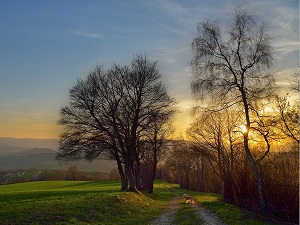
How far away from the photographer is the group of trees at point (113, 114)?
38.1 m

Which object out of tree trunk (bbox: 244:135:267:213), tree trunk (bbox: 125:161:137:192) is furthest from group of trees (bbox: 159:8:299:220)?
tree trunk (bbox: 125:161:137:192)

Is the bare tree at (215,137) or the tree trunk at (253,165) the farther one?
the bare tree at (215,137)

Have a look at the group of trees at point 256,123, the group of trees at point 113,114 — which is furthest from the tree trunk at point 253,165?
the group of trees at point 113,114

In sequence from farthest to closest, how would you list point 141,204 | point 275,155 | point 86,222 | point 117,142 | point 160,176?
point 160,176 → point 117,142 → point 141,204 → point 275,155 → point 86,222

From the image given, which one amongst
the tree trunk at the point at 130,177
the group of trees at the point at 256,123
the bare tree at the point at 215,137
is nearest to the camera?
the group of trees at the point at 256,123

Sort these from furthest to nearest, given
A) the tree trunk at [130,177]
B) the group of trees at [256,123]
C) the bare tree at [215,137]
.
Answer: the tree trunk at [130,177]
the bare tree at [215,137]
the group of trees at [256,123]

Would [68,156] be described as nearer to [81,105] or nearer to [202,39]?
[81,105]

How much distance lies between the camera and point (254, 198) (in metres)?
23.5

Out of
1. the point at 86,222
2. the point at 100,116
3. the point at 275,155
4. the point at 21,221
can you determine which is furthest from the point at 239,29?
the point at 100,116

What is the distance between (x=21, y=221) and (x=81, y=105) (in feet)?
72.4

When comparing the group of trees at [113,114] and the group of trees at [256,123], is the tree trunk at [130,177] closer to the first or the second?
the group of trees at [113,114]

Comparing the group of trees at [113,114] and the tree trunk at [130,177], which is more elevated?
the group of trees at [113,114]

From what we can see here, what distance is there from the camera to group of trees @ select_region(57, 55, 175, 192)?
38.1 metres

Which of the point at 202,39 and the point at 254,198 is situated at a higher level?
the point at 202,39
